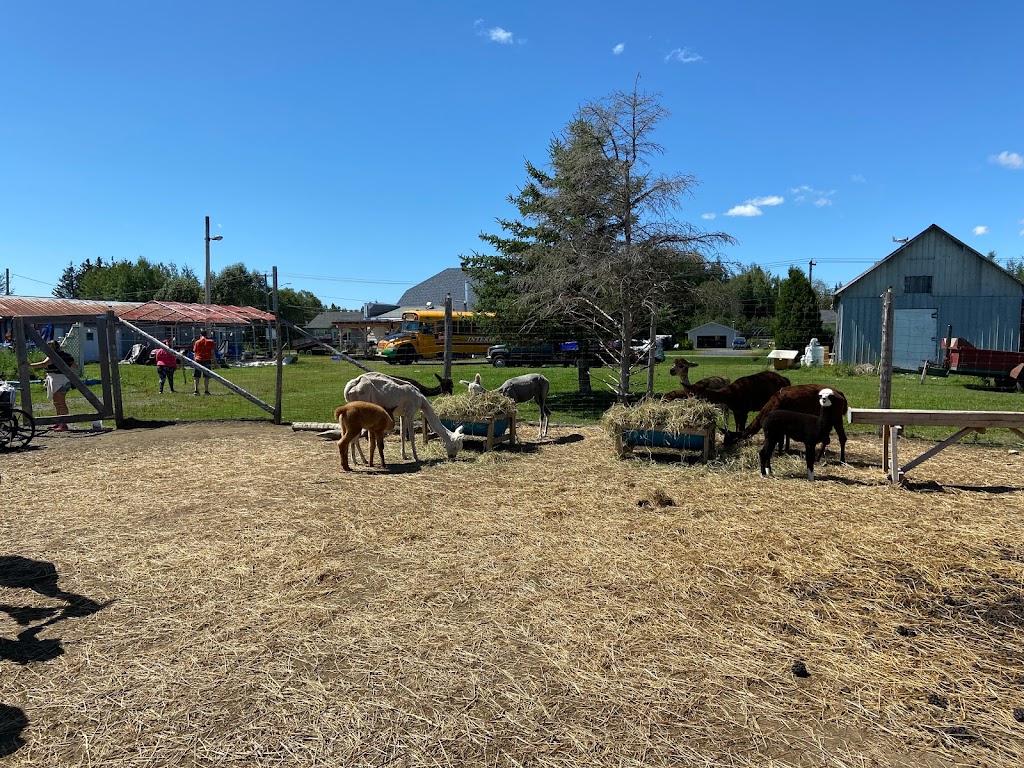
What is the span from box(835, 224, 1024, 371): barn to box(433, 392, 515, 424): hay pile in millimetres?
21643

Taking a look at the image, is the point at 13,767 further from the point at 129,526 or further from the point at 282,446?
the point at 282,446

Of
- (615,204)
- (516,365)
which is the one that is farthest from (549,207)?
(516,365)

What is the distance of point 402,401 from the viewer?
30.4 feet

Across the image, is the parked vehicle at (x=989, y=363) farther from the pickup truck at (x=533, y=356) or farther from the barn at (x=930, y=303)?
the pickup truck at (x=533, y=356)

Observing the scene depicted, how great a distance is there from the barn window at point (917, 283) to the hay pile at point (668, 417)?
75.1 feet

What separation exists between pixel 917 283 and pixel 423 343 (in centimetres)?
2378

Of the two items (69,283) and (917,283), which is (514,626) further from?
(69,283)

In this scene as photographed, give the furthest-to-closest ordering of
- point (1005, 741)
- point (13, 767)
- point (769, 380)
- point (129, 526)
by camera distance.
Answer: point (769, 380) → point (129, 526) → point (1005, 741) → point (13, 767)

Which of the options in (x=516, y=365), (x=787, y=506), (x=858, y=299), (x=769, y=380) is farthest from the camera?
(x=516, y=365)

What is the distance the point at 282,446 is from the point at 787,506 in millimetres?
7778

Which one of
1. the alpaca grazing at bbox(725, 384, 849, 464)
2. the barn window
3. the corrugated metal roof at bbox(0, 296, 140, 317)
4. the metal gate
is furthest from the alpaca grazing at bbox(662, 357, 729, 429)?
the corrugated metal roof at bbox(0, 296, 140, 317)

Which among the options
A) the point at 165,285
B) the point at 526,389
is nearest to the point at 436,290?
the point at 165,285

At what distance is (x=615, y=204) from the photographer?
11.8 meters

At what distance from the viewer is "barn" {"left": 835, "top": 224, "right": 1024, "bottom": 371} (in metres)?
25.0
